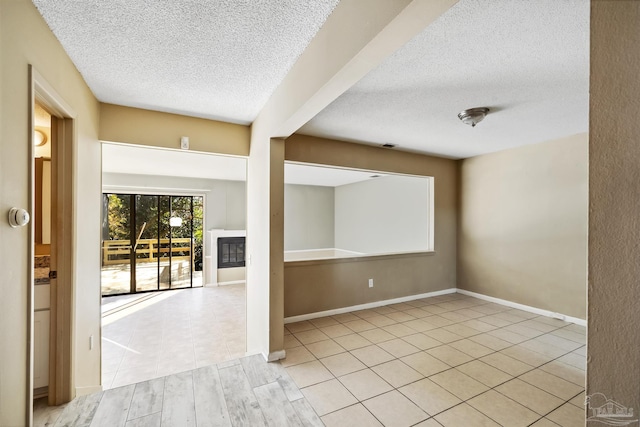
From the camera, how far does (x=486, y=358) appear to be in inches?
102

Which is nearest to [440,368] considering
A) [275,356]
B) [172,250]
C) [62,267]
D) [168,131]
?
[275,356]

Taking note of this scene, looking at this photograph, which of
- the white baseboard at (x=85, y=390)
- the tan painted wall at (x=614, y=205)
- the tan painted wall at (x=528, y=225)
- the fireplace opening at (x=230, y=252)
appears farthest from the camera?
the fireplace opening at (x=230, y=252)

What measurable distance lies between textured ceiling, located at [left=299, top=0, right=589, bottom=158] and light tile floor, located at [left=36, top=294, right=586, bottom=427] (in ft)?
7.66

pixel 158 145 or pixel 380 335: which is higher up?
pixel 158 145

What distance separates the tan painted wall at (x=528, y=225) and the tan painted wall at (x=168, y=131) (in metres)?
3.70

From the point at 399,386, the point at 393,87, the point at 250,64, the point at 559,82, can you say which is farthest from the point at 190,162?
the point at 559,82

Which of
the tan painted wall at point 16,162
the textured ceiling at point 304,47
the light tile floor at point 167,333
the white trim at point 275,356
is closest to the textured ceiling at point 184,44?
the textured ceiling at point 304,47

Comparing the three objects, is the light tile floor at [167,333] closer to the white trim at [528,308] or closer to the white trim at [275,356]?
the white trim at [275,356]

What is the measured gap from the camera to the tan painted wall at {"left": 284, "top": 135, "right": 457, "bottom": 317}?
139 inches

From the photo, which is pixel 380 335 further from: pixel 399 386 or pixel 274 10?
pixel 274 10

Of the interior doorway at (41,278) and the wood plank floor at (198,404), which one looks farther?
the interior doorway at (41,278)

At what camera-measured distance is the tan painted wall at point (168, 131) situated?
2561mm

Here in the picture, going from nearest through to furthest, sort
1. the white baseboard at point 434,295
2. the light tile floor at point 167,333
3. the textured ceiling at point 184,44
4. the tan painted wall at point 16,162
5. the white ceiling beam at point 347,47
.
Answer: the white ceiling beam at point 347,47, the tan painted wall at point 16,162, the textured ceiling at point 184,44, the light tile floor at point 167,333, the white baseboard at point 434,295

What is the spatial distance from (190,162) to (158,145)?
6.80 ft
